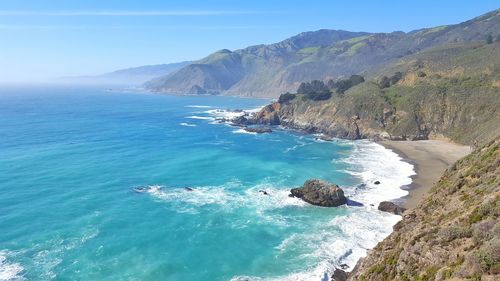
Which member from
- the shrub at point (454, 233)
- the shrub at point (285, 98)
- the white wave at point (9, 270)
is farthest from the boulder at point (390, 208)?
the shrub at point (285, 98)

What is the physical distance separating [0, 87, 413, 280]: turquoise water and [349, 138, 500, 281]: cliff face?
8.84 meters

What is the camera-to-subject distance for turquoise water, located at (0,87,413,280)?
39.6 metres

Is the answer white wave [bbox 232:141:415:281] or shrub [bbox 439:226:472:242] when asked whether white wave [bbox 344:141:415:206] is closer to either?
white wave [bbox 232:141:415:281]

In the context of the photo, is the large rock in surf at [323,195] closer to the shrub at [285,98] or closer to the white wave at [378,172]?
the white wave at [378,172]

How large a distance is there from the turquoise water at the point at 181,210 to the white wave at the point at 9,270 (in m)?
0.09

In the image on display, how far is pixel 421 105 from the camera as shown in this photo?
106 metres

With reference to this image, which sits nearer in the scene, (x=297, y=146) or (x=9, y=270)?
(x=9, y=270)

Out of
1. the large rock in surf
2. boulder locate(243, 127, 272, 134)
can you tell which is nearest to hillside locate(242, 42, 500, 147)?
boulder locate(243, 127, 272, 134)

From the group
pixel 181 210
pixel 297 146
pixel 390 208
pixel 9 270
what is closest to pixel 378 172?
pixel 390 208

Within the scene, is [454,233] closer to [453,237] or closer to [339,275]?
[453,237]

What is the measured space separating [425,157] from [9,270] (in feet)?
231

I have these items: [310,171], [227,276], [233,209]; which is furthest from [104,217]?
[310,171]

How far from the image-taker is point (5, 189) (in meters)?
59.2

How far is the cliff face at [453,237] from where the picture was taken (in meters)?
20.4
